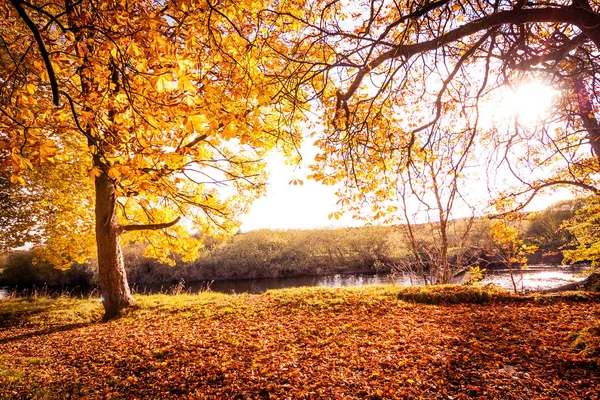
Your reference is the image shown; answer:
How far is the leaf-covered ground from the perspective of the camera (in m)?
3.00

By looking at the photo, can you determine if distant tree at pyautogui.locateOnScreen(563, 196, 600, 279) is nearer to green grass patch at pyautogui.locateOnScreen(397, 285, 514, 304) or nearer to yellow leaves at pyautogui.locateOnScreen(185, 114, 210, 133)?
green grass patch at pyautogui.locateOnScreen(397, 285, 514, 304)

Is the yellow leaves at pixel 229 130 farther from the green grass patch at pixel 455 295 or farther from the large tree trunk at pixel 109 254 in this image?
the large tree trunk at pixel 109 254

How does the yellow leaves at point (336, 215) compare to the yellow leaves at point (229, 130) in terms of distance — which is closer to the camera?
the yellow leaves at point (229, 130)

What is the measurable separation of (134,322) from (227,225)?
3230mm

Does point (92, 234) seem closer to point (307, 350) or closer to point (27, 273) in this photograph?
point (307, 350)

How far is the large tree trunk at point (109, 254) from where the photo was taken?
701cm

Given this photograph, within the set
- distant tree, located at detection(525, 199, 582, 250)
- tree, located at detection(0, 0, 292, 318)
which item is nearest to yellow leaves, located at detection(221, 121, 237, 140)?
tree, located at detection(0, 0, 292, 318)

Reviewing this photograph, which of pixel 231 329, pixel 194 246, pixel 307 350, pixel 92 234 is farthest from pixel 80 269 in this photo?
pixel 307 350

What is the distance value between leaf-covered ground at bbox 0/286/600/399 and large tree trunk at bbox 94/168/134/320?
77 cm

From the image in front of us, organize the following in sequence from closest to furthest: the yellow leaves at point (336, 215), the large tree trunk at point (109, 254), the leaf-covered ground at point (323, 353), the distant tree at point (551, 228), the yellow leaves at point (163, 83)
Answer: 1. the yellow leaves at point (163, 83)
2. the leaf-covered ground at point (323, 353)
3. the yellow leaves at point (336, 215)
4. the large tree trunk at point (109, 254)
5. the distant tree at point (551, 228)

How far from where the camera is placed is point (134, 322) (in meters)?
6.29

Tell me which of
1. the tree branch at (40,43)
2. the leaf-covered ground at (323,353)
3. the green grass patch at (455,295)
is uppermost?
the tree branch at (40,43)

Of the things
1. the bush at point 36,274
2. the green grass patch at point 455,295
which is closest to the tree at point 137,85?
the green grass patch at point 455,295

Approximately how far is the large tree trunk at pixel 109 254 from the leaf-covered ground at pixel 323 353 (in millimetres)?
767
